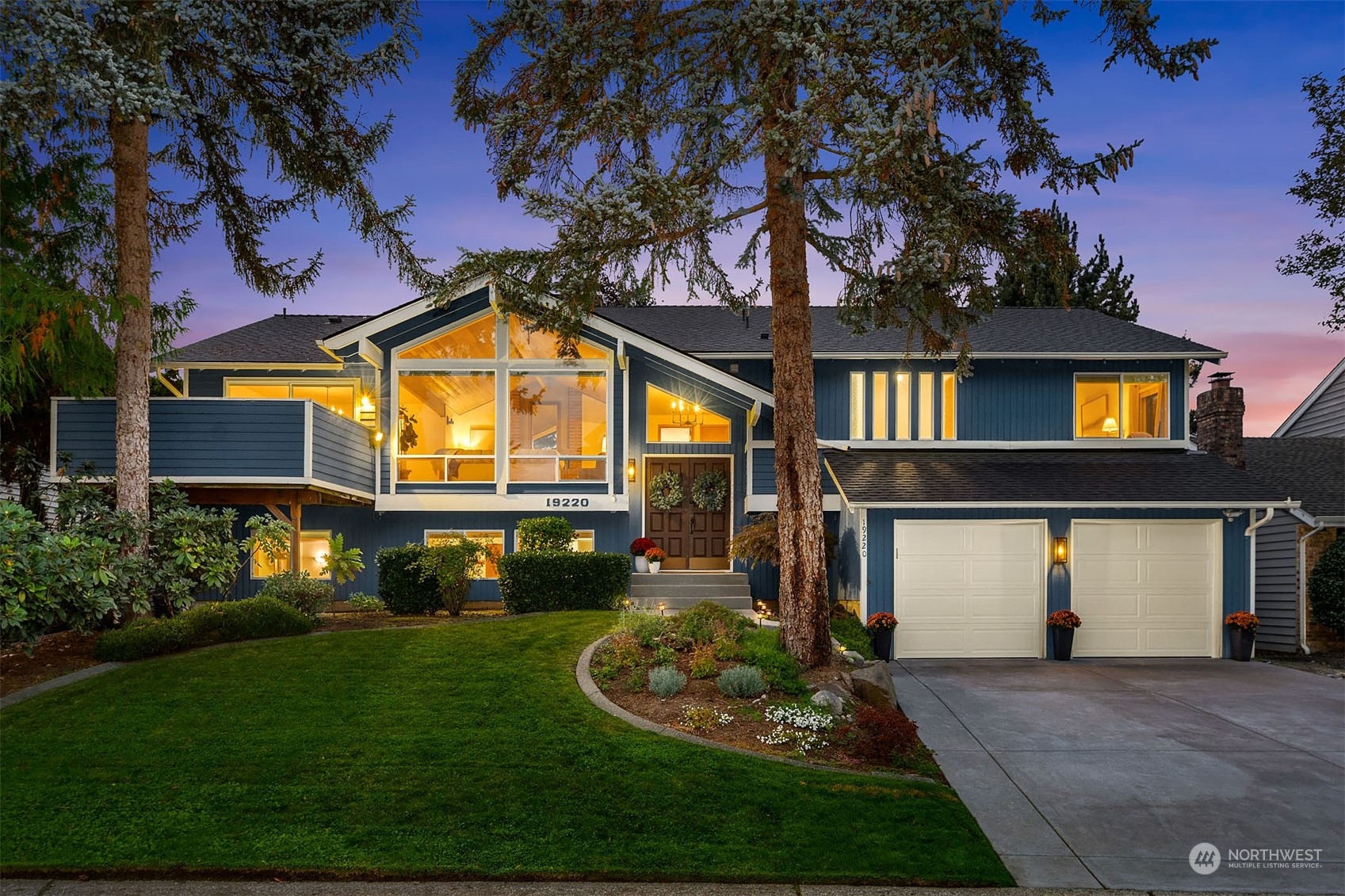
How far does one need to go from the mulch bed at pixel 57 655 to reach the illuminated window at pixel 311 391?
5763 mm

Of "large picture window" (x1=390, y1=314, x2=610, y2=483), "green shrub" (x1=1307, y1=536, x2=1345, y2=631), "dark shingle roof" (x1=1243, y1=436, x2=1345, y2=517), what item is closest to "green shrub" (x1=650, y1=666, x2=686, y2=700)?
"large picture window" (x1=390, y1=314, x2=610, y2=483)

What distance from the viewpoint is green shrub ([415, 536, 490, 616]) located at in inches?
530

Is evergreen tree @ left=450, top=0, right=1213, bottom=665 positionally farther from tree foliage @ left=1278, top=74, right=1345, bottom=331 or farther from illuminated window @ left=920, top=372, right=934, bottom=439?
tree foliage @ left=1278, top=74, right=1345, bottom=331

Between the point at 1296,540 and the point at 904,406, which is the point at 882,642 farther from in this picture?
the point at 1296,540

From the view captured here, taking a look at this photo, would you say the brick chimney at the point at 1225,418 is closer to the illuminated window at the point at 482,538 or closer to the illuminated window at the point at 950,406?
the illuminated window at the point at 950,406

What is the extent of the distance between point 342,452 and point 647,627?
23.6 feet

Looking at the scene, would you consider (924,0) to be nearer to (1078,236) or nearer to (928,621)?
(928,621)

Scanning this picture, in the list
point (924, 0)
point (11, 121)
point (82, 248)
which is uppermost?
point (924, 0)

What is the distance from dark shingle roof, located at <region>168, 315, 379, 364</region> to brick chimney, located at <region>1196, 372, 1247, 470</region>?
59.8 ft

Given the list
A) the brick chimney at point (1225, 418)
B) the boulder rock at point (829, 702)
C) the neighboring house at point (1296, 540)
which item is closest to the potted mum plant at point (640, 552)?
the boulder rock at point (829, 702)

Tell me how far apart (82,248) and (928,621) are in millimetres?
14083

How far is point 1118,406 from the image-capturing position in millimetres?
16969

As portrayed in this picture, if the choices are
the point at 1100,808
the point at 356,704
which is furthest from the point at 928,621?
the point at 356,704

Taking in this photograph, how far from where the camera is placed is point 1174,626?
13680mm
